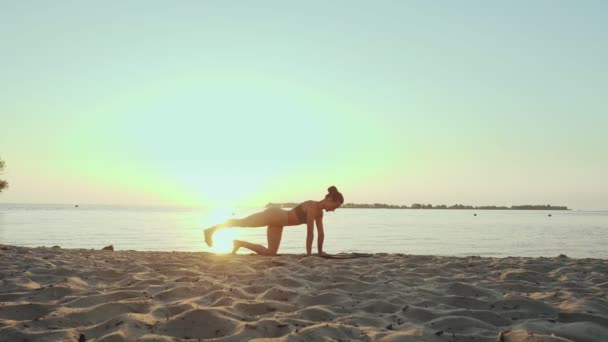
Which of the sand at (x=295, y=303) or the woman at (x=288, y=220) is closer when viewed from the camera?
the sand at (x=295, y=303)

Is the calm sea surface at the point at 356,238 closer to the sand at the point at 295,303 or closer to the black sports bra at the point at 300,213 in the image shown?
the black sports bra at the point at 300,213

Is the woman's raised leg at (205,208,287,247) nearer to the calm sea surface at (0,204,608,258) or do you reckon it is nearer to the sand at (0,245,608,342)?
the sand at (0,245,608,342)

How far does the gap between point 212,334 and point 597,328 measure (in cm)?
327

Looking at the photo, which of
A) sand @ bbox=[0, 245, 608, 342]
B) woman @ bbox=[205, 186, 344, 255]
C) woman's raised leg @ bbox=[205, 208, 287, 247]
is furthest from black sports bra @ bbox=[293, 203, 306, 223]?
sand @ bbox=[0, 245, 608, 342]

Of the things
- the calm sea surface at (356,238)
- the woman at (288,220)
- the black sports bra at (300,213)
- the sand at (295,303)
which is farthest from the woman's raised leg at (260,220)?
the calm sea surface at (356,238)

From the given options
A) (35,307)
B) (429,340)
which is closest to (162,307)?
(35,307)

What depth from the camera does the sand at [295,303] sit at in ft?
13.0

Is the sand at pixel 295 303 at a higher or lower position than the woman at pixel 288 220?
lower

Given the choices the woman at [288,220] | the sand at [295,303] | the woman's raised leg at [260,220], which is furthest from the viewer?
the woman's raised leg at [260,220]

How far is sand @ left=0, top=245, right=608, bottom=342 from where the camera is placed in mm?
3951

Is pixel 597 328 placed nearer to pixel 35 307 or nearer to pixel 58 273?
pixel 35 307

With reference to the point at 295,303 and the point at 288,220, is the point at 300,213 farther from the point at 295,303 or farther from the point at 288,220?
the point at 295,303

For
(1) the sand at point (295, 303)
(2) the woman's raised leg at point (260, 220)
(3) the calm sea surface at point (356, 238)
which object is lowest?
(3) the calm sea surface at point (356, 238)

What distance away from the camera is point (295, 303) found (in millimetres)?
5121
